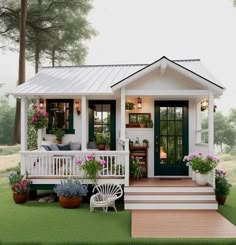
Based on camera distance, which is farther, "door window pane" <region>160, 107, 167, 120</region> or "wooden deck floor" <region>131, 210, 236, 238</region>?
"door window pane" <region>160, 107, 167, 120</region>

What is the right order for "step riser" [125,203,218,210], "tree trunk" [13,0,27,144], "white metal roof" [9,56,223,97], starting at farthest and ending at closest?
1. "tree trunk" [13,0,27,144]
2. "white metal roof" [9,56,223,97]
3. "step riser" [125,203,218,210]

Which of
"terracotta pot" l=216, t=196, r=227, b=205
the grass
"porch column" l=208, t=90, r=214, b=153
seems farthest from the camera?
the grass

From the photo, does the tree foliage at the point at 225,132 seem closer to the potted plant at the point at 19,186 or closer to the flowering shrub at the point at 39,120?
the flowering shrub at the point at 39,120

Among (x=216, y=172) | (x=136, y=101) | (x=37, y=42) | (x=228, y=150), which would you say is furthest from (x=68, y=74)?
(x=228, y=150)

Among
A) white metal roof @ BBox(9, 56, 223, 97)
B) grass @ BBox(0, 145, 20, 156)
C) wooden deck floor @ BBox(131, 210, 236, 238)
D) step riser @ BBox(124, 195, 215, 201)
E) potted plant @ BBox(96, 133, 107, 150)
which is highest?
white metal roof @ BBox(9, 56, 223, 97)

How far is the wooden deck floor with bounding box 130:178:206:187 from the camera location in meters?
10.7

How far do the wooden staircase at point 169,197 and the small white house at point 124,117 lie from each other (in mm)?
137

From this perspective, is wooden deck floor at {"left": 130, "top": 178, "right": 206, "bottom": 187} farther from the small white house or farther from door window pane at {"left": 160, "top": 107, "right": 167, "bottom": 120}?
door window pane at {"left": 160, "top": 107, "right": 167, "bottom": 120}

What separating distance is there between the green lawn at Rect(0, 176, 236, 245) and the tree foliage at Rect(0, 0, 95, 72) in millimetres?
15104

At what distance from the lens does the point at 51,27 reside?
77.8 feet

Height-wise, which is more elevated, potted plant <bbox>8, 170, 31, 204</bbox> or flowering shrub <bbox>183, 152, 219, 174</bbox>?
flowering shrub <bbox>183, 152, 219, 174</bbox>

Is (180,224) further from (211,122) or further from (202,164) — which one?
(211,122)

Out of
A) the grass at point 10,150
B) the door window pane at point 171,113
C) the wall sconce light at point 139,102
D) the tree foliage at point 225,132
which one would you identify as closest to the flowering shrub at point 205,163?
the door window pane at point 171,113

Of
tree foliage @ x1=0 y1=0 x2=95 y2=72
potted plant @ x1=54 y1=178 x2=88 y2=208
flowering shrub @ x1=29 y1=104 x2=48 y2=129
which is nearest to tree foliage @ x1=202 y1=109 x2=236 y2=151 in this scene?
tree foliage @ x1=0 y1=0 x2=95 y2=72
